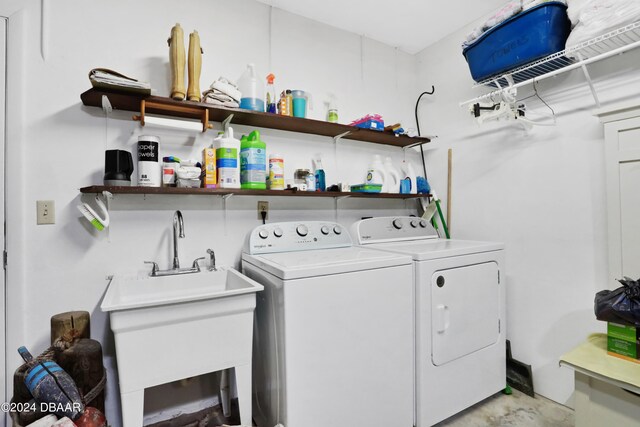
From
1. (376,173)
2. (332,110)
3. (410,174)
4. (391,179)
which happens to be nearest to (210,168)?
(332,110)

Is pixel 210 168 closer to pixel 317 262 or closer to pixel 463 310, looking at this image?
pixel 317 262

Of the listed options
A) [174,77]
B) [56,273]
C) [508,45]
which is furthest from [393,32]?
[56,273]

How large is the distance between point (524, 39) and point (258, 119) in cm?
162

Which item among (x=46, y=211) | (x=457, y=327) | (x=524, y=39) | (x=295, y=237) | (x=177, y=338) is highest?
(x=524, y=39)

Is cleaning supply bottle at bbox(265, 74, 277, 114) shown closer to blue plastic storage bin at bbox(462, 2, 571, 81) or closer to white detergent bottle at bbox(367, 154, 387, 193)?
white detergent bottle at bbox(367, 154, 387, 193)

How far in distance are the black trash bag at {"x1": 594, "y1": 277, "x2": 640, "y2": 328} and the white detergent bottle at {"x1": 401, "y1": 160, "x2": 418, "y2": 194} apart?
134 centimetres

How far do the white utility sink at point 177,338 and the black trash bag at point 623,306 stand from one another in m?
1.62

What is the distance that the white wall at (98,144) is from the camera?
151cm

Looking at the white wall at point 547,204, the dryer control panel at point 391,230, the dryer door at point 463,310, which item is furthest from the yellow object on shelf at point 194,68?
the white wall at point 547,204

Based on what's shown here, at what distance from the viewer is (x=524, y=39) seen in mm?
1753

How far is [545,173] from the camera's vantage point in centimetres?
201

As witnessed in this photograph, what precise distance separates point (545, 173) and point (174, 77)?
2.33m

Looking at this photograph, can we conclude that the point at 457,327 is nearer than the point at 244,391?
No

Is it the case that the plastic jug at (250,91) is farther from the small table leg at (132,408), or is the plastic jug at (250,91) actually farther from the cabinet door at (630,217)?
the cabinet door at (630,217)
